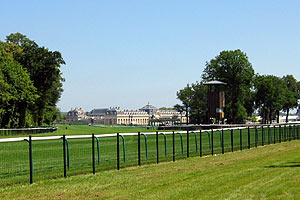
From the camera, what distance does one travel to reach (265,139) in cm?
4188

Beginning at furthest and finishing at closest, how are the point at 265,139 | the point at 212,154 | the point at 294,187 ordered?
the point at 265,139 < the point at 212,154 < the point at 294,187

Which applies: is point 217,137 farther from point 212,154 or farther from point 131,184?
point 131,184

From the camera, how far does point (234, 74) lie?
370ft

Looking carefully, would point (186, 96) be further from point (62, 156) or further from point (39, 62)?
point (62, 156)

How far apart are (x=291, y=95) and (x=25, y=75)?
114911 millimetres

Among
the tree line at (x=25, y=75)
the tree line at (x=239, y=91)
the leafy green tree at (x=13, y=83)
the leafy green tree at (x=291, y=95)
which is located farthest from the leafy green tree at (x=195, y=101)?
the leafy green tree at (x=13, y=83)

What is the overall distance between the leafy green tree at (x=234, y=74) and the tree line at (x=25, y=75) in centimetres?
3625

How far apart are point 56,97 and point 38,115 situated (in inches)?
380

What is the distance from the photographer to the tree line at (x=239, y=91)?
370ft

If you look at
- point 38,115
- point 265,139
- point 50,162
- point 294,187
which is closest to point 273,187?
point 294,187

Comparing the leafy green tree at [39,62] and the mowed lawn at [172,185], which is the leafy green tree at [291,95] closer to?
the leafy green tree at [39,62]

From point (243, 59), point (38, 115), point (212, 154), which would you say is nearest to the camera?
point (212, 154)

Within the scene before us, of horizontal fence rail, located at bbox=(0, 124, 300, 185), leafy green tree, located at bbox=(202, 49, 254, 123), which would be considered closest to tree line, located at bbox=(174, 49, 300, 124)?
leafy green tree, located at bbox=(202, 49, 254, 123)

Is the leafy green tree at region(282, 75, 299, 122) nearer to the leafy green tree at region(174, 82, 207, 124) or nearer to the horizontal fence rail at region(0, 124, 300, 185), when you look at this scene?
the leafy green tree at region(174, 82, 207, 124)
